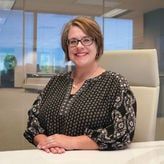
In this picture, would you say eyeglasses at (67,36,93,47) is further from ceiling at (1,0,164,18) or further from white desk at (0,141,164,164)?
ceiling at (1,0,164,18)

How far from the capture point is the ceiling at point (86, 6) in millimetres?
3982

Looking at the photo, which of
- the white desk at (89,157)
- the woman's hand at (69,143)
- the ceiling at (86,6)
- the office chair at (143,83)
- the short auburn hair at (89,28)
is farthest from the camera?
the ceiling at (86,6)

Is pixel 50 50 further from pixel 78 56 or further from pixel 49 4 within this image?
pixel 78 56

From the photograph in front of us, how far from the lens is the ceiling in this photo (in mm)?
3982

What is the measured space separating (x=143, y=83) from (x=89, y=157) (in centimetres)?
73

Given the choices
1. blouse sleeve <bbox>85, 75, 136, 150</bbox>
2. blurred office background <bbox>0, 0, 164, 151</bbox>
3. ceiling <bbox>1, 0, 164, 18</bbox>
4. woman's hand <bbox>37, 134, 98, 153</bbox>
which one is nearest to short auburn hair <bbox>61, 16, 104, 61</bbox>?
blouse sleeve <bbox>85, 75, 136, 150</bbox>

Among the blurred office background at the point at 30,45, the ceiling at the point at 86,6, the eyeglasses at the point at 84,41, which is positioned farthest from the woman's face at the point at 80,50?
the ceiling at the point at 86,6

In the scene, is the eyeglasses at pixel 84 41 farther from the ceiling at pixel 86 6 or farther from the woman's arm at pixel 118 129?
the ceiling at pixel 86 6

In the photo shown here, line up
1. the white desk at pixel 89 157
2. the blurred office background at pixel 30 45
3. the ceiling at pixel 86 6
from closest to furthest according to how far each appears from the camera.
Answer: the white desk at pixel 89 157
the blurred office background at pixel 30 45
the ceiling at pixel 86 6

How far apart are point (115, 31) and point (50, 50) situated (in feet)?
3.08

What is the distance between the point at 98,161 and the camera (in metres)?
1.06

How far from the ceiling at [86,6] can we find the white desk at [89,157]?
120 inches

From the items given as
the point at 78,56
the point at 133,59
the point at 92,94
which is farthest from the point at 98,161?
the point at 133,59

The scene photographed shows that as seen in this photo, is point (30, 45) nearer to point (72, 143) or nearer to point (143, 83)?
point (143, 83)
